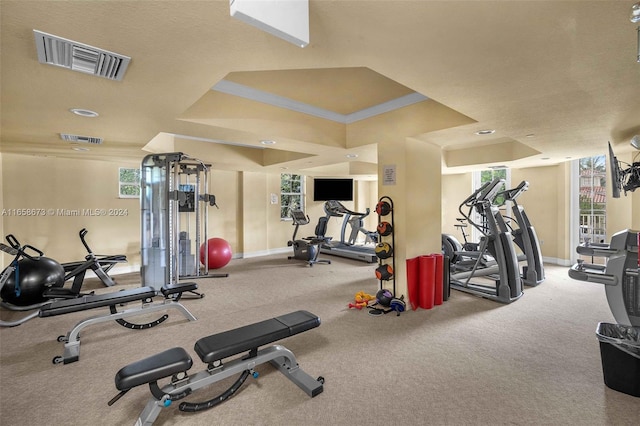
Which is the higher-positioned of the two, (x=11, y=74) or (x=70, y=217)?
(x=11, y=74)

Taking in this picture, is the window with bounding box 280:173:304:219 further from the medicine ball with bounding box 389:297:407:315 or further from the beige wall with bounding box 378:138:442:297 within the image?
the medicine ball with bounding box 389:297:407:315

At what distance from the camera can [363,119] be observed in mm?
4004

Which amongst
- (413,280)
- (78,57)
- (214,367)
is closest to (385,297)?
(413,280)

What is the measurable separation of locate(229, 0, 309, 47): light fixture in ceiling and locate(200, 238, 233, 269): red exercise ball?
503 cm

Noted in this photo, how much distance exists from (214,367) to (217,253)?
3874 millimetres

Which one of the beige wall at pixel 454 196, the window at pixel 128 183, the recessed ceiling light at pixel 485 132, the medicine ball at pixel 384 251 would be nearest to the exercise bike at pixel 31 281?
the window at pixel 128 183

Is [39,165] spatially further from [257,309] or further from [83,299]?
[257,309]

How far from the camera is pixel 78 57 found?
1.68m

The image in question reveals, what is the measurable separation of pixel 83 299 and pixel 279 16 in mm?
2986

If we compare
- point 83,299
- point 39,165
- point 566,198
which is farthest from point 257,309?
point 566,198

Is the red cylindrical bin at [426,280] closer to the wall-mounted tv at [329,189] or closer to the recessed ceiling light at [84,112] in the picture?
the recessed ceiling light at [84,112]

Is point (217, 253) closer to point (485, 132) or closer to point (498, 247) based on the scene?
point (498, 247)

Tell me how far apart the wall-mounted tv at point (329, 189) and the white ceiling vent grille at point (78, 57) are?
6.79 m

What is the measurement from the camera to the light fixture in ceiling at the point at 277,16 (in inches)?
42.6
